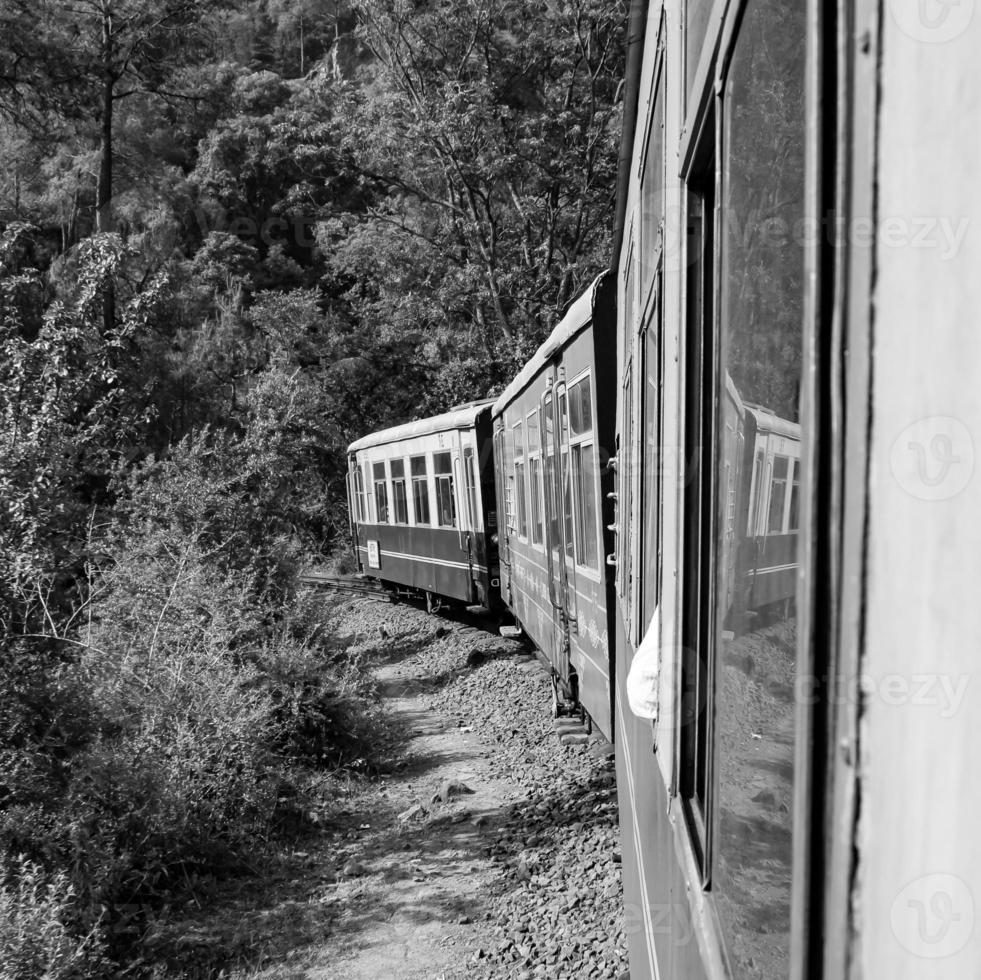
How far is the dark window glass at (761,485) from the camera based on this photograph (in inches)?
32.2

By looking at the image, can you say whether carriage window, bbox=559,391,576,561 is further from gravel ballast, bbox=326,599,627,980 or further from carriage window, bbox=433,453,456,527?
carriage window, bbox=433,453,456,527

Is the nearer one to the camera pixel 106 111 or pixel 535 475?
pixel 535 475

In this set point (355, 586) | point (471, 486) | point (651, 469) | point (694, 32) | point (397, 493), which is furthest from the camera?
point (355, 586)

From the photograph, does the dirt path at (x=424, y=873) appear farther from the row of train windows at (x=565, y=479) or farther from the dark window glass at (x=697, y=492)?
the dark window glass at (x=697, y=492)

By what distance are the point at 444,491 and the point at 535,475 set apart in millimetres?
6318

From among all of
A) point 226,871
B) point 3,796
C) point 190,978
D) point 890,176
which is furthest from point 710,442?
point 226,871

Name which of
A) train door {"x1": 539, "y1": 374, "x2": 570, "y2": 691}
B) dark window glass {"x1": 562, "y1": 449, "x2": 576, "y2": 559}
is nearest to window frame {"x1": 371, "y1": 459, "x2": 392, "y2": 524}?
train door {"x1": 539, "y1": 374, "x2": 570, "y2": 691}

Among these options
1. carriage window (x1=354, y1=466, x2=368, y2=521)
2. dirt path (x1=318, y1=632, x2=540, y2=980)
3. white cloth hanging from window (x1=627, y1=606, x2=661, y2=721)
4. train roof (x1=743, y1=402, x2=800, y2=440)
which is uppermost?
train roof (x1=743, y1=402, x2=800, y2=440)

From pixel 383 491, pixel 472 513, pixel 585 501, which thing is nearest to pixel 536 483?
pixel 585 501

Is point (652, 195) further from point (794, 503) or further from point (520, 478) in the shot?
point (520, 478)

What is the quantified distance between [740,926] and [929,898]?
0.53 meters

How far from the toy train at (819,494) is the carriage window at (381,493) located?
53.7 feet

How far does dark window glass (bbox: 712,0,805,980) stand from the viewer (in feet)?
2.68

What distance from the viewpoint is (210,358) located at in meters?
32.3
